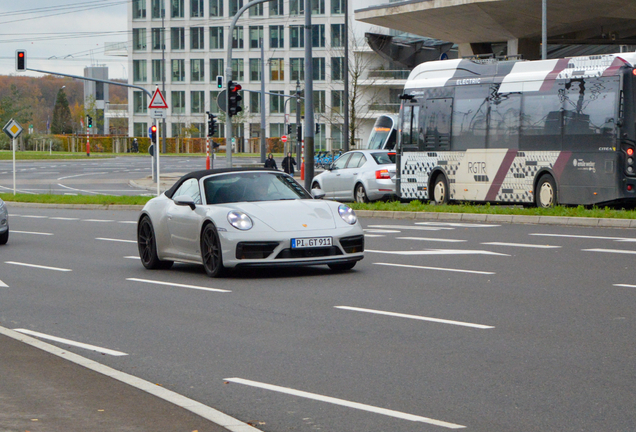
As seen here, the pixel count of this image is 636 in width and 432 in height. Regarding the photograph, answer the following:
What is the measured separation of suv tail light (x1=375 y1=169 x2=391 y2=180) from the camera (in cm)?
2731

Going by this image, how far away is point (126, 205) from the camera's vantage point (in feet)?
96.3

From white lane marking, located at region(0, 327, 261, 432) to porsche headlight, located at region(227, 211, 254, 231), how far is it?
372 centimetres

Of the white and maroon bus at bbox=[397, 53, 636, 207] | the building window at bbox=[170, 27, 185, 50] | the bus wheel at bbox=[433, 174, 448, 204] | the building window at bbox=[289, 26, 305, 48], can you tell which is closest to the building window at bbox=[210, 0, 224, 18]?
the building window at bbox=[170, 27, 185, 50]

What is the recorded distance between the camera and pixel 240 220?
1127 cm

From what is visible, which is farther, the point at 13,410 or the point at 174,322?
the point at 174,322

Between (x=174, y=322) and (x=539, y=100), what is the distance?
1567 centimetres

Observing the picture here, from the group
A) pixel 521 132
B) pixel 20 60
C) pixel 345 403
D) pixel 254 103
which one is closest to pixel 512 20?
pixel 521 132

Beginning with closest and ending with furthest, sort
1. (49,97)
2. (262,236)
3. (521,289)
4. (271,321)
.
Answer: (271,321) < (521,289) < (262,236) < (49,97)

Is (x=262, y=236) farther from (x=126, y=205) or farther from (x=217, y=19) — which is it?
(x=217, y=19)

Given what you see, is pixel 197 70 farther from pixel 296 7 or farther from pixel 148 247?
pixel 148 247

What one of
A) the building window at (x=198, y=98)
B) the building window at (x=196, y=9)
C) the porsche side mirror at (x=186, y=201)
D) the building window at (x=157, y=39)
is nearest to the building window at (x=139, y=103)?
the building window at (x=157, y=39)

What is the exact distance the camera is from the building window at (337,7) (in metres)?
105

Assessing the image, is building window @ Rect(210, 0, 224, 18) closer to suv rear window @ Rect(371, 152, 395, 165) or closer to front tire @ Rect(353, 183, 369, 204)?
suv rear window @ Rect(371, 152, 395, 165)

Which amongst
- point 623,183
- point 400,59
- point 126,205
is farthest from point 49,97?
point 623,183
